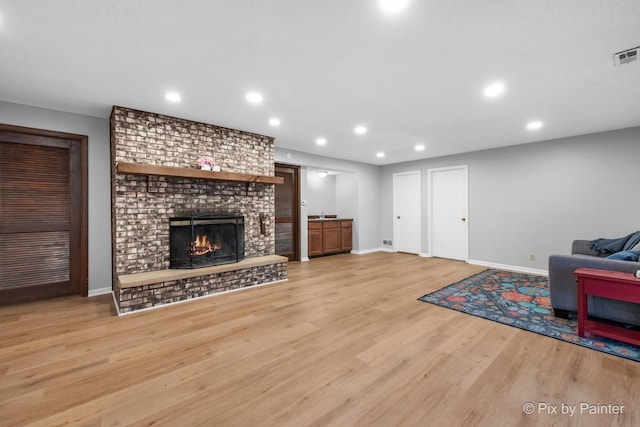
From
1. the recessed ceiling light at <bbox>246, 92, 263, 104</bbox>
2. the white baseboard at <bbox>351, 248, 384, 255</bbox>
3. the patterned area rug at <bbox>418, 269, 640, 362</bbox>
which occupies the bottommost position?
the patterned area rug at <bbox>418, 269, 640, 362</bbox>

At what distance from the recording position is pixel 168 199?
12.8ft

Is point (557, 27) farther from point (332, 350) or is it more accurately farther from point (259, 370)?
point (259, 370)

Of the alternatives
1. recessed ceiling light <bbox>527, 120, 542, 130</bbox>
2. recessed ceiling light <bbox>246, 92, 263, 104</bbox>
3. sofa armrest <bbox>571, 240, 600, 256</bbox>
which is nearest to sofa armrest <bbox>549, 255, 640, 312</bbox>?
sofa armrest <bbox>571, 240, 600, 256</bbox>

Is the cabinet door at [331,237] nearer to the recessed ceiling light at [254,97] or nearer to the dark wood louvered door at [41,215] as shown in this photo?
the recessed ceiling light at [254,97]

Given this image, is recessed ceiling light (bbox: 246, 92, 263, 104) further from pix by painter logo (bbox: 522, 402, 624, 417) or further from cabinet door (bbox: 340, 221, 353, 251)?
cabinet door (bbox: 340, 221, 353, 251)

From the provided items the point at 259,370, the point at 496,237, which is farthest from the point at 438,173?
the point at 259,370

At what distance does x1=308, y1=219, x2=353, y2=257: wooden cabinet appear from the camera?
6863 mm

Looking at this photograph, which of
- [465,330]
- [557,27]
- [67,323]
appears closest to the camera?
[557,27]

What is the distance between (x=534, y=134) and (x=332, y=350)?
16.4ft

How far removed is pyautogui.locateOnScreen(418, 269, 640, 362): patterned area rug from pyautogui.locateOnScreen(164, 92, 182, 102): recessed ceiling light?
12.9 ft

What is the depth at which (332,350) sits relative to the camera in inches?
93.6

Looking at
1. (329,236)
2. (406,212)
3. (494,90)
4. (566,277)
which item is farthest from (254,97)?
(406,212)

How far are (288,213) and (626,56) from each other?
5318 mm

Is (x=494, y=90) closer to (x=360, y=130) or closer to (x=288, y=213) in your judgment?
(x=360, y=130)
